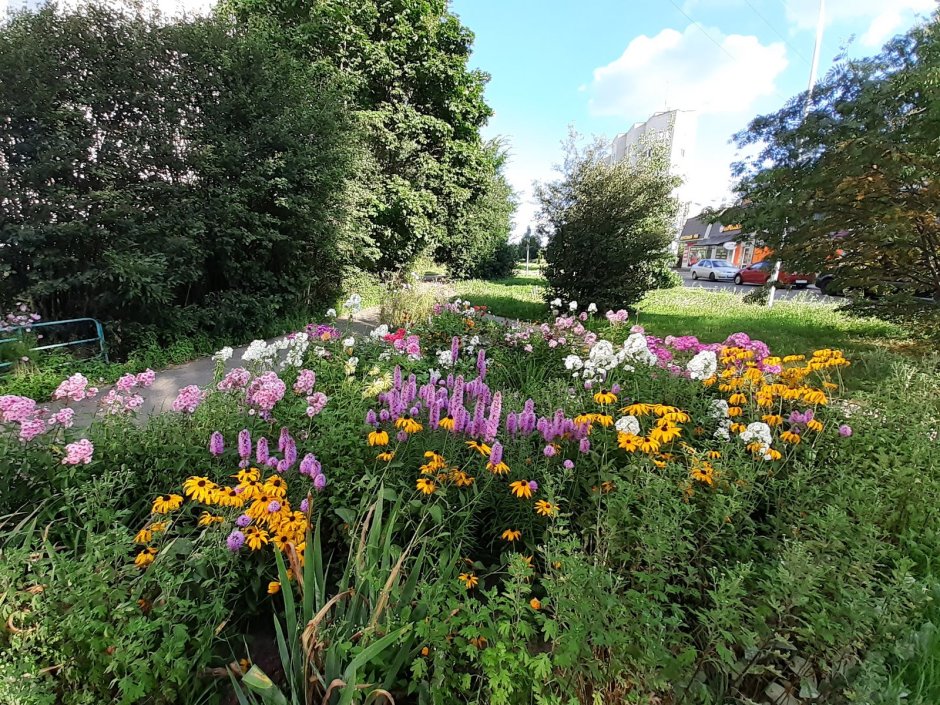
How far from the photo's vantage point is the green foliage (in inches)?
198

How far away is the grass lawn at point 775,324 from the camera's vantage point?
648cm

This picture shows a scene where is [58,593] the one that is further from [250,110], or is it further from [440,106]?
[440,106]

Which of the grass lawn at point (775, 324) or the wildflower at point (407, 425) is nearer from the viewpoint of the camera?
the wildflower at point (407, 425)

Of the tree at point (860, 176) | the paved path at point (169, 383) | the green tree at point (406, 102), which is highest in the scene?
the green tree at point (406, 102)

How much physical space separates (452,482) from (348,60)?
41.5 feet

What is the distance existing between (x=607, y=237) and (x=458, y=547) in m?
7.54

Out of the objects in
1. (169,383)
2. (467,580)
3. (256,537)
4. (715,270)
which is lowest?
(169,383)

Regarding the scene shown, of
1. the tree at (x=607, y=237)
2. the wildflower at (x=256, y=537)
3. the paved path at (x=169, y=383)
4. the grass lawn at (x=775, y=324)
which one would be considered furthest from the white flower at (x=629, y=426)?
the tree at (x=607, y=237)

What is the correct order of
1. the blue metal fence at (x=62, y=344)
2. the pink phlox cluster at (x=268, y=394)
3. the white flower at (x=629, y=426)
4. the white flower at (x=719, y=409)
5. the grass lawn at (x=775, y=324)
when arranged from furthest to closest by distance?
1. the grass lawn at (x=775, y=324)
2. the blue metal fence at (x=62, y=344)
3. the white flower at (x=719, y=409)
4. the pink phlox cluster at (x=268, y=394)
5. the white flower at (x=629, y=426)

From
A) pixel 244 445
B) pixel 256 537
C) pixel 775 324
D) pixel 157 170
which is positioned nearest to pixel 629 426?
pixel 256 537

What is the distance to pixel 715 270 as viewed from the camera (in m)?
25.7

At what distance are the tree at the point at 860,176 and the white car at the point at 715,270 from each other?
20063 mm

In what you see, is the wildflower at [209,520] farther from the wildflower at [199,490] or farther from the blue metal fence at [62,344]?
the blue metal fence at [62,344]

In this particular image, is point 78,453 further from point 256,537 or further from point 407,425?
A: point 407,425
